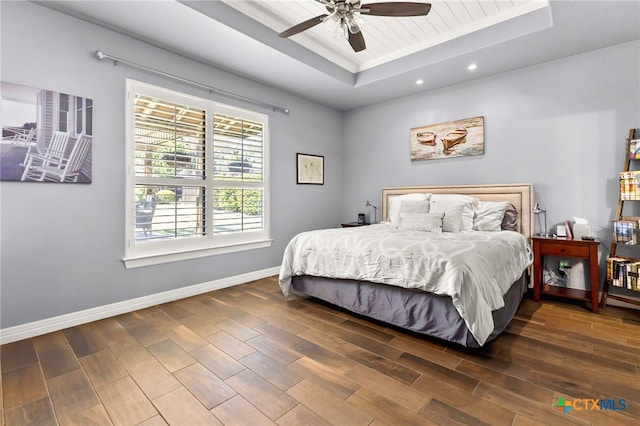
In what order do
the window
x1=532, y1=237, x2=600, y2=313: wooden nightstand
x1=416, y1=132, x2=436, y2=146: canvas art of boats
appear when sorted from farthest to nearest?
x1=416, y1=132, x2=436, y2=146: canvas art of boats < the window < x1=532, y1=237, x2=600, y2=313: wooden nightstand

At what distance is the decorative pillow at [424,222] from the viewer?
10.9 ft

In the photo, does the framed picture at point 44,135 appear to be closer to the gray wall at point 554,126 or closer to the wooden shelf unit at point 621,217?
the gray wall at point 554,126

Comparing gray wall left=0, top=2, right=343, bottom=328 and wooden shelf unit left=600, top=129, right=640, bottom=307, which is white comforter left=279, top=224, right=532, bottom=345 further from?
gray wall left=0, top=2, right=343, bottom=328

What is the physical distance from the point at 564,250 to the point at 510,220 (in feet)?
1.99

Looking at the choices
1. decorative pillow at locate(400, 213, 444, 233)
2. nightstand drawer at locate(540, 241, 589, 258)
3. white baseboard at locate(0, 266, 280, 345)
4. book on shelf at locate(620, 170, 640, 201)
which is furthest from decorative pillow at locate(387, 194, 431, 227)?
white baseboard at locate(0, 266, 280, 345)

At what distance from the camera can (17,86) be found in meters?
2.36

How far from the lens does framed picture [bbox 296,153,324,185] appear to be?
4.73 metres

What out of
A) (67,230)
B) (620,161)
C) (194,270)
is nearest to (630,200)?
(620,161)

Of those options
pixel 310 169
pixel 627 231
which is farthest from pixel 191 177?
pixel 627 231

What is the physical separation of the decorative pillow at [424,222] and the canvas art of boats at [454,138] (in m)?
1.34

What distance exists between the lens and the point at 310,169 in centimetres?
491

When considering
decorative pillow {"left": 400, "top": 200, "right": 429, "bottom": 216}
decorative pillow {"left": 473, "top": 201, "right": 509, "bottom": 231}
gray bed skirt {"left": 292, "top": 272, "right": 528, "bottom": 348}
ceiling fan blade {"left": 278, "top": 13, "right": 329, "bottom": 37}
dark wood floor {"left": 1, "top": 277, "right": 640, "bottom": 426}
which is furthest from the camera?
decorative pillow {"left": 400, "top": 200, "right": 429, "bottom": 216}

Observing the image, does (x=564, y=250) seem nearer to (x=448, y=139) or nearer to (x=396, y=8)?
(x=448, y=139)

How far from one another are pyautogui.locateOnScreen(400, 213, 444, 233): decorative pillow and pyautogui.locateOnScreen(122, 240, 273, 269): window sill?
1983 mm
